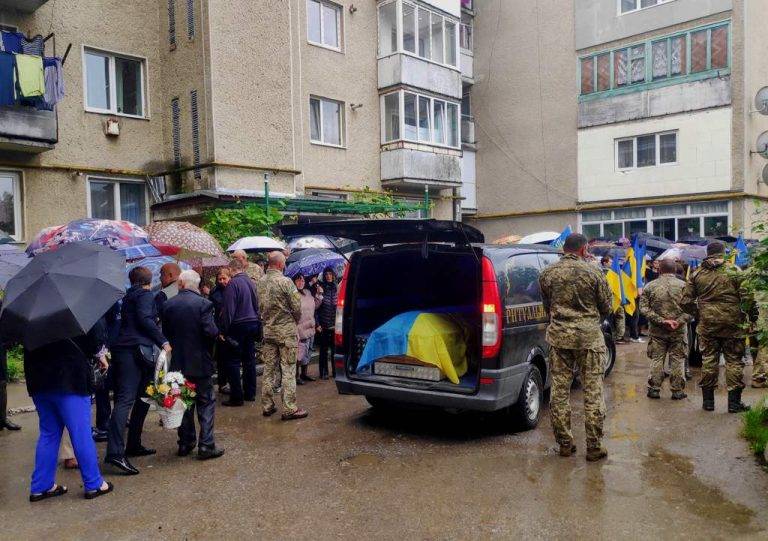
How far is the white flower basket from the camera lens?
541cm

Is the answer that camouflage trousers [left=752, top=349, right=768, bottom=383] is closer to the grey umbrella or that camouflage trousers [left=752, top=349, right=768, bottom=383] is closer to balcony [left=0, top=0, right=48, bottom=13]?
the grey umbrella

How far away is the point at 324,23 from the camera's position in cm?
1841

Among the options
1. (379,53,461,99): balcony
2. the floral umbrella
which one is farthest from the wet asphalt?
(379,53,461,99): balcony

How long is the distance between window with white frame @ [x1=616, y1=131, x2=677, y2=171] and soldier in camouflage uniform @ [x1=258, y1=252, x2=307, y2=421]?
725 inches

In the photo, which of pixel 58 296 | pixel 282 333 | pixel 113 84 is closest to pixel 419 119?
pixel 113 84

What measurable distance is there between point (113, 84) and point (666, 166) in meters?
17.7

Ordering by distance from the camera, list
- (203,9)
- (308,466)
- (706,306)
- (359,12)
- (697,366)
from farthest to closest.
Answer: (359,12), (203,9), (697,366), (706,306), (308,466)

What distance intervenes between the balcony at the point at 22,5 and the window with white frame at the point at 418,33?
10158 mm

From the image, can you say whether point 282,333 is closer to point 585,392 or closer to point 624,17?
point 585,392

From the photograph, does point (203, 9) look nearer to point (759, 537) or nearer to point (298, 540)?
point (298, 540)

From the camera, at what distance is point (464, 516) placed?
431 centimetres

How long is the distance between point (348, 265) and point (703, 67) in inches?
731

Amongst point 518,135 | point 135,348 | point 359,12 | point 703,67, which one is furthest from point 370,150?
point 135,348

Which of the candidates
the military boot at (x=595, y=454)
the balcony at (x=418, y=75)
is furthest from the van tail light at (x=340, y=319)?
the balcony at (x=418, y=75)
